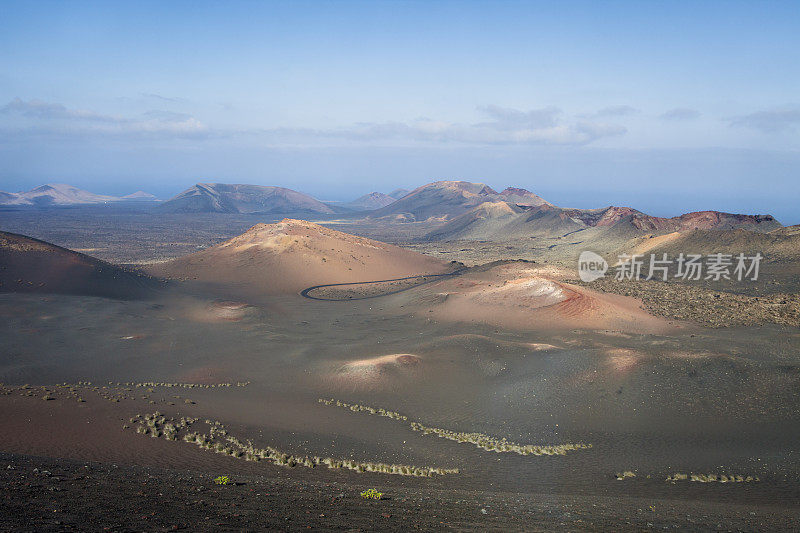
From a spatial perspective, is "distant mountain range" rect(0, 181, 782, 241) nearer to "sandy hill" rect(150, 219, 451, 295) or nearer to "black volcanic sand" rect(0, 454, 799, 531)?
"sandy hill" rect(150, 219, 451, 295)

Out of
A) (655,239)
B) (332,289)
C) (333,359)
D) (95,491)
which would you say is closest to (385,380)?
(333,359)

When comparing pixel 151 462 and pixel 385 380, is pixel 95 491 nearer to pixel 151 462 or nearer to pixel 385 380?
pixel 151 462

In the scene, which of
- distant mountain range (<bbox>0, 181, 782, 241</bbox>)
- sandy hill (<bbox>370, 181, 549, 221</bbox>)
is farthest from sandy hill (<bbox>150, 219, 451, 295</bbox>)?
sandy hill (<bbox>370, 181, 549, 221</bbox>)

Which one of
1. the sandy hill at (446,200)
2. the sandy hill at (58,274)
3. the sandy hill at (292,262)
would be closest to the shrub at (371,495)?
the sandy hill at (58,274)

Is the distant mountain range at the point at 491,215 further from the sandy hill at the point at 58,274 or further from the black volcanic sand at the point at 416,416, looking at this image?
the sandy hill at the point at 58,274

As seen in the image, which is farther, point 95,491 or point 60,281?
point 60,281

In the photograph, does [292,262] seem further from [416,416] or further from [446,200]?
[446,200]
